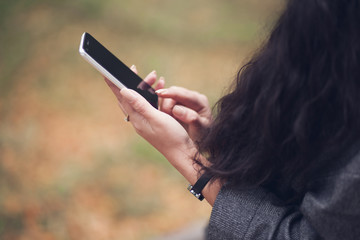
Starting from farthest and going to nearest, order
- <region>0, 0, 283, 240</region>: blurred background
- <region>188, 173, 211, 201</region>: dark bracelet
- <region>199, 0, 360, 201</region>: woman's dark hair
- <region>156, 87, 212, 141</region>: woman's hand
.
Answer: <region>0, 0, 283, 240</region>: blurred background
<region>156, 87, 212, 141</region>: woman's hand
<region>188, 173, 211, 201</region>: dark bracelet
<region>199, 0, 360, 201</region>: woman's dark hair

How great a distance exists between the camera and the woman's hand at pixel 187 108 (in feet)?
4.37

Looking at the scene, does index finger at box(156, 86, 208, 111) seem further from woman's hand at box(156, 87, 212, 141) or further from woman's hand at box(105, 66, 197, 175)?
woman's hand at box(105, 66, 197, 175)

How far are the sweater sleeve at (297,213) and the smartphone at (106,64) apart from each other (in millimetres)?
479

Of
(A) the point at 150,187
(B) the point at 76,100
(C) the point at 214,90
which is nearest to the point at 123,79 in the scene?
(A) the point at 150,187

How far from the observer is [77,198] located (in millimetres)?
2396

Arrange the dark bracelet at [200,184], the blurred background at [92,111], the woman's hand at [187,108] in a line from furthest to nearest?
1. the blurred background at [92,111]
2. the woman's hand at [187,108]
3. the dark bracelet at [200,184]

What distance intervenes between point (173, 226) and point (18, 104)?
5.62 feet

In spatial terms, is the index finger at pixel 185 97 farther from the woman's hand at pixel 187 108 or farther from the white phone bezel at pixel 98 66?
the white phone bezel at pixel 98 66

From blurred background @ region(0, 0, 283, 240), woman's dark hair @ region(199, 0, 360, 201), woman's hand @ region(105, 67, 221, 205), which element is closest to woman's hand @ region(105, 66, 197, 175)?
woman's hand @ region(105, 67, 221, 205)

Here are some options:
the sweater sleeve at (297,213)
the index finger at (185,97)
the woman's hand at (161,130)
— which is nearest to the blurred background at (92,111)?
the index finger at (185,97)

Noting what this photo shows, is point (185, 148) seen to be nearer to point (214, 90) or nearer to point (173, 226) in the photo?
point (173, 226)

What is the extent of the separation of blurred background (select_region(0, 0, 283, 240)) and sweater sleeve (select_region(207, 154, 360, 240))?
455mm

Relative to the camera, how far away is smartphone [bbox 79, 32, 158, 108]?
3.59 feet

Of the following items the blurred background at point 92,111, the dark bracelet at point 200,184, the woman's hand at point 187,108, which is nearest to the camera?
the dark bracelet at point 200,184
